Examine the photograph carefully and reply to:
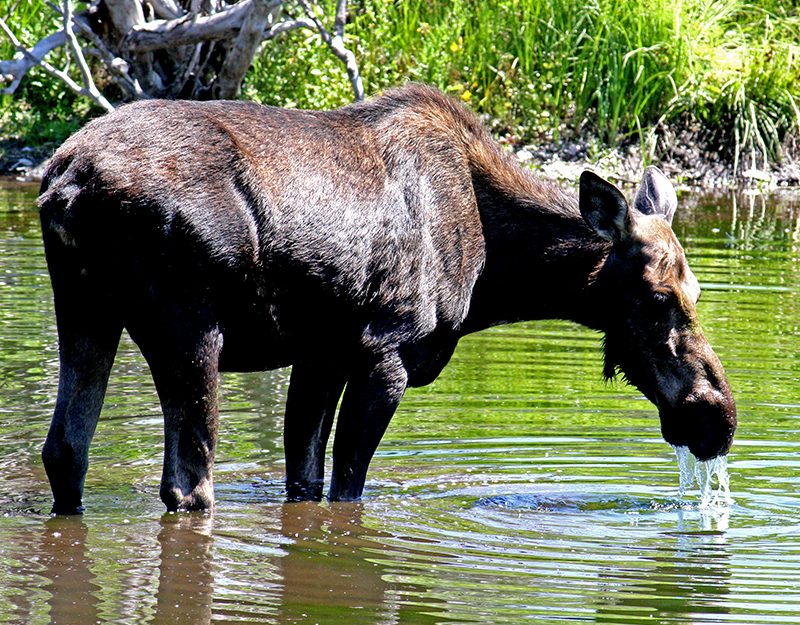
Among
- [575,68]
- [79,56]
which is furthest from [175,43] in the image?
[575,68]

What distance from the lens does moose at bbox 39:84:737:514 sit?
5.00 m

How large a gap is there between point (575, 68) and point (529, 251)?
46.3ft

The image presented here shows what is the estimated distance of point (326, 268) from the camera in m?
5.34

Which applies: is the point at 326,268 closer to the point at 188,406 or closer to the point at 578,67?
the point at 188,406

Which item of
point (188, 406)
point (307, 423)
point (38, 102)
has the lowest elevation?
A: point (307, 423)

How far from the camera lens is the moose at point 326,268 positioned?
5.00 meters

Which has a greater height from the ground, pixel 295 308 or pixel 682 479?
pixel 295 308

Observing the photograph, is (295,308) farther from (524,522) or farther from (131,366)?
(131,366)

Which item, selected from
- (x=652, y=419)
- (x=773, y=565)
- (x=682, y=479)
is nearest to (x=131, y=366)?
(x=652, y=419)

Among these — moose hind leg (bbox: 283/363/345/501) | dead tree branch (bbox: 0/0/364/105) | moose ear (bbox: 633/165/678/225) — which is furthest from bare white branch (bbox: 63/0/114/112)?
moose ear (bbox: 633/165/678/225)

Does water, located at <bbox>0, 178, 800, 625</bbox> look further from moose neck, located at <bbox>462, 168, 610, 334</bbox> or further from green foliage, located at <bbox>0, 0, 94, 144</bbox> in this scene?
green foliage, located at <bbox>0, 0, 94, 144</bbox>

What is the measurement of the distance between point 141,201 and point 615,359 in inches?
104

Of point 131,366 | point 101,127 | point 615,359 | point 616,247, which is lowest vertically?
point 131,366

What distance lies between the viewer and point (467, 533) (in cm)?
534
